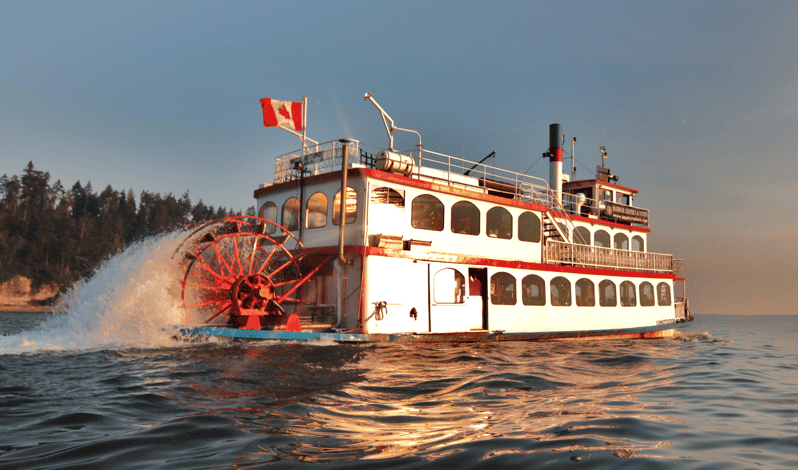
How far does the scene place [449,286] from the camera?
52.6 ft

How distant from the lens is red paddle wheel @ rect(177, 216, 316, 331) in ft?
44.3

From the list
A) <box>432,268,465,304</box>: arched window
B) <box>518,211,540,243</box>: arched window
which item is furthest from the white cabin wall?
<box>518,211,540,243</box>: arched window

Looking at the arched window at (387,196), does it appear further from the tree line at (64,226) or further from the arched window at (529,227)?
the tree line at (64,226)

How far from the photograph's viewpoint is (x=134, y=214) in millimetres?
99062

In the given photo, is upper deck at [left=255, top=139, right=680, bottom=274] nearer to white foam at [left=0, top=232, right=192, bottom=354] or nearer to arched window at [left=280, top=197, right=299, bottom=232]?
arched window at [left=280, top=197, right=299, bottom=232]

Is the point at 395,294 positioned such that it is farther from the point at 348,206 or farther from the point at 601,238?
the point at 601,238

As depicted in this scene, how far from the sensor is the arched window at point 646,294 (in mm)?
22453

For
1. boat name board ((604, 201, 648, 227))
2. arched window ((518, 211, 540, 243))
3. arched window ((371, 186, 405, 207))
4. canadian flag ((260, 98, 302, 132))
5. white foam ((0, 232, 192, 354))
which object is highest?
canadian flag ((260, 98, 302, 132))

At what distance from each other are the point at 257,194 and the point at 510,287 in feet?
30.3

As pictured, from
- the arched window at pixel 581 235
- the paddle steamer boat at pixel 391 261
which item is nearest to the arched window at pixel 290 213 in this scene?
the paddle steamer boat at pixel 391 261

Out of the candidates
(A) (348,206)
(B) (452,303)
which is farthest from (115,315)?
(B) (452,303)

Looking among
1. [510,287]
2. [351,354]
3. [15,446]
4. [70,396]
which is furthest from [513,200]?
[15,446]

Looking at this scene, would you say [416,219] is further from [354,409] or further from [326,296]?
[354,409]

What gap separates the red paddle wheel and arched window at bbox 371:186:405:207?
2.68m
